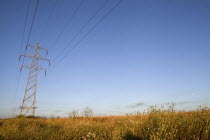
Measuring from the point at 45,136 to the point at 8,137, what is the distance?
1.55 metres

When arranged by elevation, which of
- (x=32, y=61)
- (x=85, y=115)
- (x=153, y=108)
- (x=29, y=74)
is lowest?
(x=85, y=115)

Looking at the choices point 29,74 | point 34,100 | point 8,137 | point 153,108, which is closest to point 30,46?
point 29,74

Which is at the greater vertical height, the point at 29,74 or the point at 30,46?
the point at 30,46

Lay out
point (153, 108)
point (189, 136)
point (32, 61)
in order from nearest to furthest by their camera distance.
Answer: point (189, 136), point (153, 108), point (32, 61)

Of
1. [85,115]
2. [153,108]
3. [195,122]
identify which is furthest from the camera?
[85,115]

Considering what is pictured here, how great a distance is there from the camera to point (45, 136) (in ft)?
16.3

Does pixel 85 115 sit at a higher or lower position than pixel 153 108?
lower

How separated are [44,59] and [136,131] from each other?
21.1m

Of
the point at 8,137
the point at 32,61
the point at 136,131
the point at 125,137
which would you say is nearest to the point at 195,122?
the point at 136,131

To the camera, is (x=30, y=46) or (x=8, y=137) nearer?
(x=8, y=137)

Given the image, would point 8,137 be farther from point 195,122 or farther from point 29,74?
point 29,74

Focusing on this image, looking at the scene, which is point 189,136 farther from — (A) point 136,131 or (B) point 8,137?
(B) point 8,137

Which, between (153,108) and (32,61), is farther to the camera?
(32,61)

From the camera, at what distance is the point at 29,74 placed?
19.7 meters
